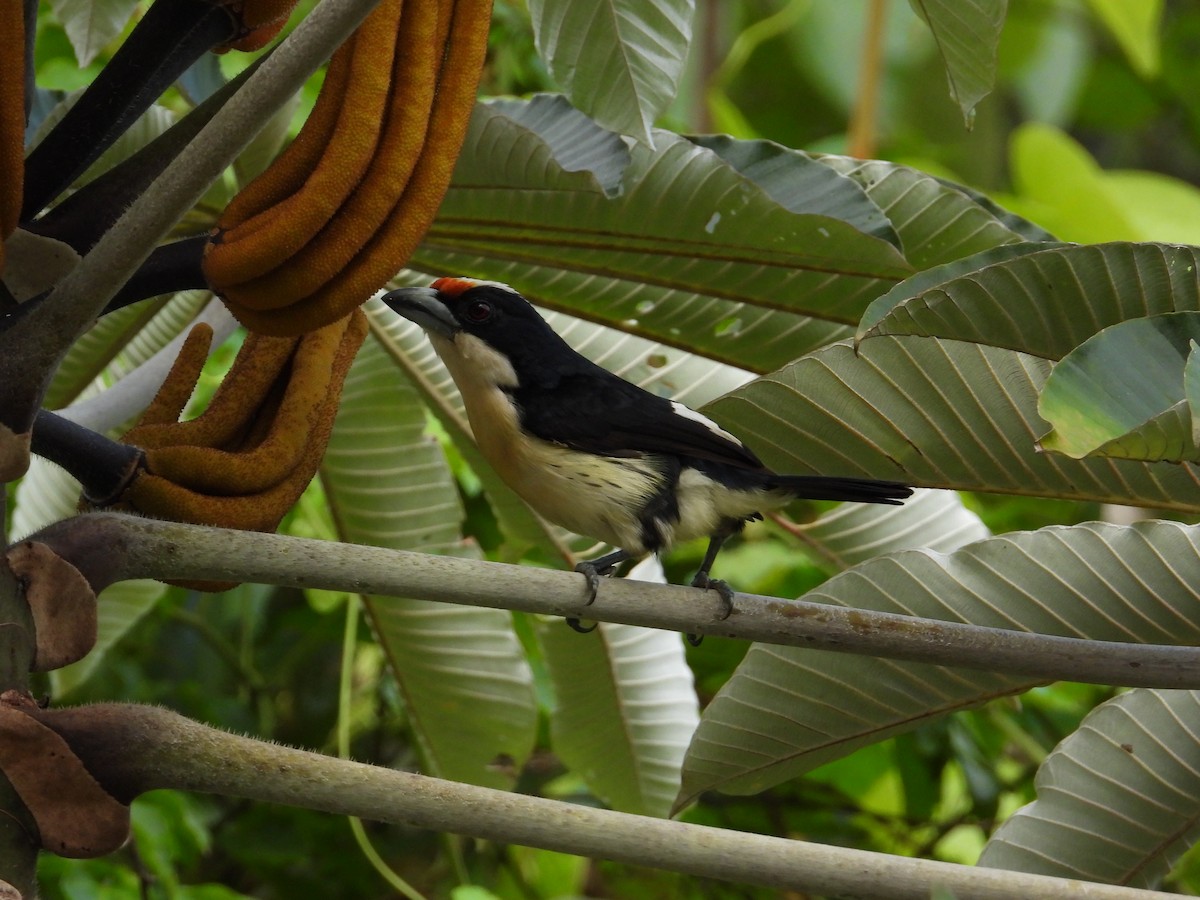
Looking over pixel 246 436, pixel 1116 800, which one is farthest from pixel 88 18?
pixel 1116 800

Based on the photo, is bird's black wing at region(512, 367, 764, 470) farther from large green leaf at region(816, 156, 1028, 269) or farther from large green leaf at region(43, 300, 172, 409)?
large green leaf at region(43, 300, 172, 409)

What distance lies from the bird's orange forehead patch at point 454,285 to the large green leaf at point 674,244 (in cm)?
3

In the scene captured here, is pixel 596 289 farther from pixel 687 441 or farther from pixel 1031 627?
pixel 1031 627

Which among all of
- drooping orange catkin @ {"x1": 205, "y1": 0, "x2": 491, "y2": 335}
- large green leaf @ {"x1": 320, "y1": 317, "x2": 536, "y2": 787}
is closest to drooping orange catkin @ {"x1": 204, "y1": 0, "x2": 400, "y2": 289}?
drooping orange catkin @ {"x1": 205, "y1": 0, "x2": 491, "y2": 335}

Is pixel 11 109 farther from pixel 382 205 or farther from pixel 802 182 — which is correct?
pixel 802 182

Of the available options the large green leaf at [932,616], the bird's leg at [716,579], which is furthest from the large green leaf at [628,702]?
the large green leaf at [932,616]

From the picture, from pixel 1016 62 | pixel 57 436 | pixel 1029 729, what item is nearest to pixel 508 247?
pixel 57 436

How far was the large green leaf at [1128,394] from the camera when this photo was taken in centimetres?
76

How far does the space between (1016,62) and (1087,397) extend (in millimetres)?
3362

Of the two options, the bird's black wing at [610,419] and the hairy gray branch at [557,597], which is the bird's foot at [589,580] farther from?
the bird's black wing at [610,419]

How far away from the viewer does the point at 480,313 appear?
1.44 metres

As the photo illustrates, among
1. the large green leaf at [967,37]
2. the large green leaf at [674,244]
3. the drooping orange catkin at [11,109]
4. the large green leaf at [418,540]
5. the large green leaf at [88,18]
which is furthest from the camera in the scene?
the large green leaf at [418,540]

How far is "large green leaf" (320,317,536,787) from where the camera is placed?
1591 mm

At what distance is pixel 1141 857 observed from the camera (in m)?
1.17
